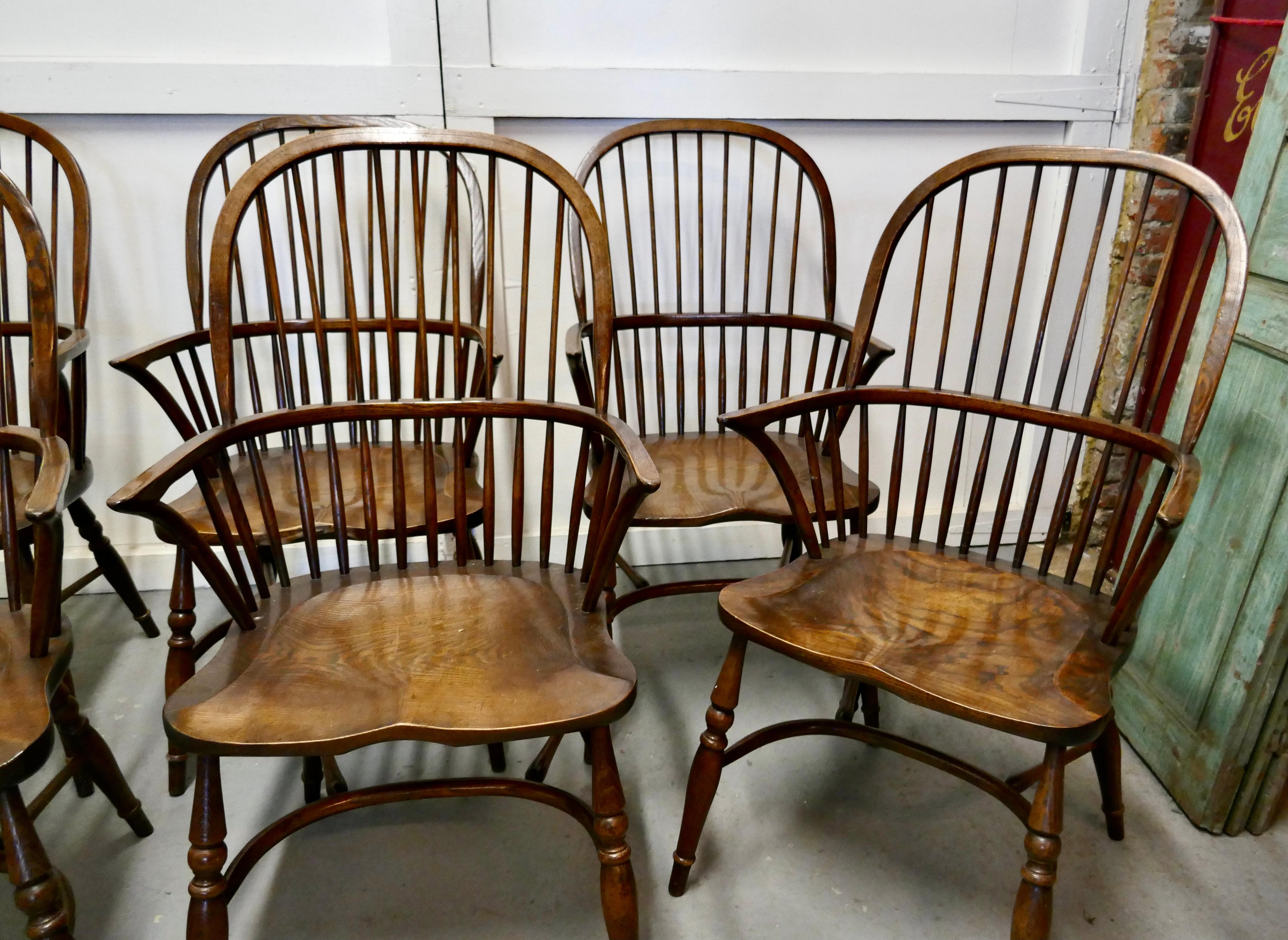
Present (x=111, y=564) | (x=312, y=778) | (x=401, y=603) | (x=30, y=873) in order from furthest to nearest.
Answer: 1. (x=111, y=564)
2. (x=312, y=778)
3. (x=401, y=603)
4. (x=30, y=873)

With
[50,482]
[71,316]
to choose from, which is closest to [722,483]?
[50,482]

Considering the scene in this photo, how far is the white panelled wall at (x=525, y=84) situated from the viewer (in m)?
1.77

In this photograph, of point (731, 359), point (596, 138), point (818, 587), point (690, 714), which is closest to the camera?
point (818, 587)

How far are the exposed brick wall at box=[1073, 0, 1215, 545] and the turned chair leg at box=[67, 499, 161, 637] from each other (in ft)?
6.71

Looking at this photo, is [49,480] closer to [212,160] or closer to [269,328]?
[269,328]

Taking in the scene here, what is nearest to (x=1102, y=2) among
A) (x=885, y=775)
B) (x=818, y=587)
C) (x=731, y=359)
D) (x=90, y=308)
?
(x=731, y=359)

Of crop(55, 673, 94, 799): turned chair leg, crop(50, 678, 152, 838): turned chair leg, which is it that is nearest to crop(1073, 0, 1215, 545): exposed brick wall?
crop(50, 678, 152, 838): turned chair leg

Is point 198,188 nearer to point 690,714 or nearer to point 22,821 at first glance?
point 22,821

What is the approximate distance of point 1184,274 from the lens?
1.92 meters

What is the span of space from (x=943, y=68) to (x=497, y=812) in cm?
183

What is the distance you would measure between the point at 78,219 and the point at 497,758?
4.12ft

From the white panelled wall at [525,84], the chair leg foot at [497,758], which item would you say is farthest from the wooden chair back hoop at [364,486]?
the white panelled wall at [525,84]

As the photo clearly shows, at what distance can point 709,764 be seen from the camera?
4.00ft

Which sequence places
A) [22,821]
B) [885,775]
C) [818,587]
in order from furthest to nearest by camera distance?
[885,775] → [818,587] → [22,821]
